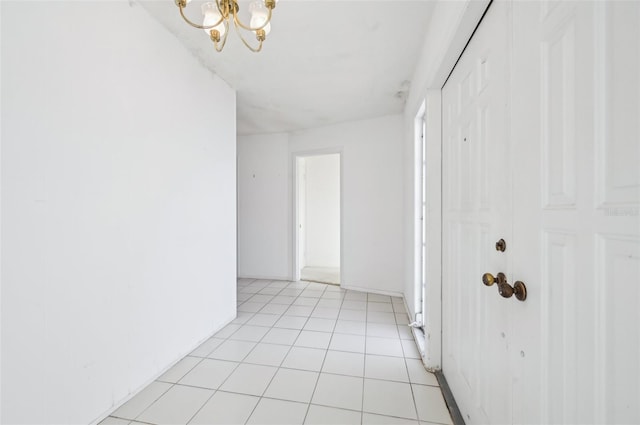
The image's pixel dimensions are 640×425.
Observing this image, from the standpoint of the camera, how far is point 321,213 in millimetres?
5641

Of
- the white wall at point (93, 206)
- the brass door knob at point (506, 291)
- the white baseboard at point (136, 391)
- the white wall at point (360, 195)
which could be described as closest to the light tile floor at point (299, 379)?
the white baseboard at point (136, 391)

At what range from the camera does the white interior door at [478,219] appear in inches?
39.0

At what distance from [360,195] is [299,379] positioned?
2.59 meters

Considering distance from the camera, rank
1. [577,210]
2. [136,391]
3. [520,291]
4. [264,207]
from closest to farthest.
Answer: [577,210]
[520,291]
[136,391]
[264,207]

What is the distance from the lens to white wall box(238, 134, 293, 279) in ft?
14.4

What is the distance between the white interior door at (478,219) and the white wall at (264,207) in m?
3.05

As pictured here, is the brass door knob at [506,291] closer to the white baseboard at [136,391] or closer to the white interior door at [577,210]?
the white interior door at [577,210]

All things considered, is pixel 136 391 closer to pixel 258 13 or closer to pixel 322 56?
pixel 258 13

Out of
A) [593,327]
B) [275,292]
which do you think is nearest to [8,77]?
[593,327]

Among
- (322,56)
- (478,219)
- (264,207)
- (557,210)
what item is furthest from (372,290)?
(557,210)

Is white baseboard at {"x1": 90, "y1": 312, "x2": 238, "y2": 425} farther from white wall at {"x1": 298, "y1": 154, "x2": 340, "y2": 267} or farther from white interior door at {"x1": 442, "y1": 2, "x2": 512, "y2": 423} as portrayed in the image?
white wall at {"x1": 298, "y1": 154, "x2": 340, "y2": 267}

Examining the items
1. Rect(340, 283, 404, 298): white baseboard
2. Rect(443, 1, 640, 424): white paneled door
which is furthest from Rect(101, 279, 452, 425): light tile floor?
Rect(340, 283, 404, 298): white baseboard

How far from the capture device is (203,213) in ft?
7.68

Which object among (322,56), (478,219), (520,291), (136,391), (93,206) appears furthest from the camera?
(322,56)
